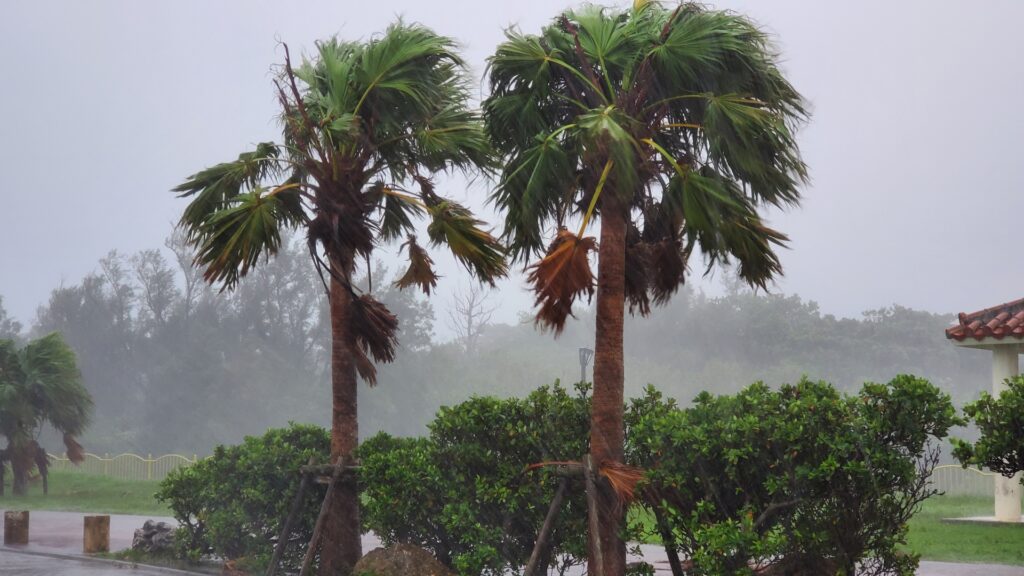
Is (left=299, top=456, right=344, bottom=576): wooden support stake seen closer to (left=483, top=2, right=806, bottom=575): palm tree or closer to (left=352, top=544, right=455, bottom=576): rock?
(left=352, top=544, right=455, bottom=576): rock

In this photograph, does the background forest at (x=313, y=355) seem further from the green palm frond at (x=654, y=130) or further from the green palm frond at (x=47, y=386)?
the green palm frond at (x=654, y=130)

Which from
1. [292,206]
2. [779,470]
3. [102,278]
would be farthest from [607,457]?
[102,278]

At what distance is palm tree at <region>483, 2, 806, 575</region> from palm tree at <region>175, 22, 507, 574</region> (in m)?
1.65

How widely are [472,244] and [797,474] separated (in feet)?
15.8

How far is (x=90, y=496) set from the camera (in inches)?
1388

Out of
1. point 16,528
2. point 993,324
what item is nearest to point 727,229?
point 993,324

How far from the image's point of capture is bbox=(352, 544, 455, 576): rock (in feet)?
39.1

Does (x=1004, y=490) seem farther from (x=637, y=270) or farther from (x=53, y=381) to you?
(x=53, y=381)

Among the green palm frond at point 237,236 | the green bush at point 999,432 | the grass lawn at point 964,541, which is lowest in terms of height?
the grass lawn at point 964,541

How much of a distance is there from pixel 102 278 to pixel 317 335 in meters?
→ 15.1

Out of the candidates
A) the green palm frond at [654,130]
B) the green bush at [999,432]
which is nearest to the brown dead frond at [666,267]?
the green palm frond at [654,130]

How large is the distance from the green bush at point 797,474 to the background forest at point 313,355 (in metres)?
44.6

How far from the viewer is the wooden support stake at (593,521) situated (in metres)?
9.91

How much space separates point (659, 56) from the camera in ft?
33.9
